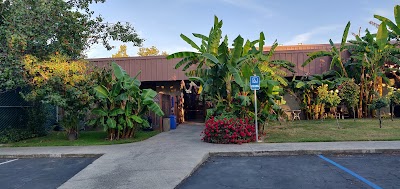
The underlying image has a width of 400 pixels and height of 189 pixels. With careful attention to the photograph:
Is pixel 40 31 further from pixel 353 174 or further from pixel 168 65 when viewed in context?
pixel 353 174

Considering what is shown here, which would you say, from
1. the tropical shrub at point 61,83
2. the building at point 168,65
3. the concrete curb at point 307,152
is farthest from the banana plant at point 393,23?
the tropical shrub at point 61,83

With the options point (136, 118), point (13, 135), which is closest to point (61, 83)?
point (136, 118)

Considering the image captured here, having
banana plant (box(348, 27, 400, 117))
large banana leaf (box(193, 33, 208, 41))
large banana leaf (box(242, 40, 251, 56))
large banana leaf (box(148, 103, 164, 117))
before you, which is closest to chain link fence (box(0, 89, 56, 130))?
large banana leaf (box(148, 103, 164, 117))

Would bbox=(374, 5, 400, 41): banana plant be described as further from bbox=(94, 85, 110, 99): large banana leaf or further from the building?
bbox=(94, 85, 110, 99): large banana leaf

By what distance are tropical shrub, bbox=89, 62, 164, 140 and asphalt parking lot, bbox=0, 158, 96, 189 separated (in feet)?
11.2

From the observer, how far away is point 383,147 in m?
9.59

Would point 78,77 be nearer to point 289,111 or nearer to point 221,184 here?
point 221,184

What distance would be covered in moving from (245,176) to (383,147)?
17.0 ft

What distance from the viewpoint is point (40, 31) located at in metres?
13.4

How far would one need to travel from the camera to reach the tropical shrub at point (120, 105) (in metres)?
13.1

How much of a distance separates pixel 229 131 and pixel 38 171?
614 centimetres

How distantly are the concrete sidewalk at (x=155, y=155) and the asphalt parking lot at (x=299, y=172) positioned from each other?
357 millimetres

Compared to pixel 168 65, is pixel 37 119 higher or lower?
lower

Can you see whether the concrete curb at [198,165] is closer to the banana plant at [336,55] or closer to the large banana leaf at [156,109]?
the large banana leaf at [156,109]
